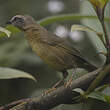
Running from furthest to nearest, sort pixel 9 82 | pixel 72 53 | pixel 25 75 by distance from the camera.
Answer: pixel 9 82 → pixel 72 53 → pixel 25 75

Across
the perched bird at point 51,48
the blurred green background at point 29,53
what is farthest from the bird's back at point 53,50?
the blurred green background at point 29,53

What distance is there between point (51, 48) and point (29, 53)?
104 cm

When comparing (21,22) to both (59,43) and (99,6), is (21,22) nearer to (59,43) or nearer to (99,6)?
(59,43)

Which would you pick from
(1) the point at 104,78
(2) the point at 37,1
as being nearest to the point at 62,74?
(1) the point at 104,78

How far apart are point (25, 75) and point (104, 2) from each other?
2.40 ft

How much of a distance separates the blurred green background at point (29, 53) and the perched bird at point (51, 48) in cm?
12

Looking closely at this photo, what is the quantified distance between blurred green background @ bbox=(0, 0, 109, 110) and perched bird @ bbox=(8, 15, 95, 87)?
124mm

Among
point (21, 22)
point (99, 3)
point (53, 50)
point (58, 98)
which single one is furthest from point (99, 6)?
point (21, 22)

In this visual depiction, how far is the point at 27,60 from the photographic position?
353 cm

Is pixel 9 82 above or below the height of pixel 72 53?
below

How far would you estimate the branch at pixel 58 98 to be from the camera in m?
1.52

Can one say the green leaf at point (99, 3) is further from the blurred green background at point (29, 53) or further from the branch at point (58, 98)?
the blurred green background at point (29, 53)

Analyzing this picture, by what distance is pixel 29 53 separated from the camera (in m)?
3.71

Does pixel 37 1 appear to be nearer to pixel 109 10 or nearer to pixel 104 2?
pixel 109 10
